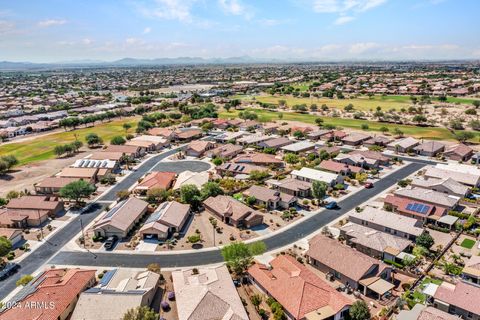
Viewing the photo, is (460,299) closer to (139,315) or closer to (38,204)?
(139,315)

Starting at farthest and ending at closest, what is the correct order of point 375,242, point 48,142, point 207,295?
point 48,142 < point 375,242 < point 207,295

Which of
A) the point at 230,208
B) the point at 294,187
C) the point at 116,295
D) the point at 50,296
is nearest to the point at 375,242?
the point at 294,187

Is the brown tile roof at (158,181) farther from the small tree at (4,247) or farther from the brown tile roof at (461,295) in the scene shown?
the brown tile roof at (461,295)

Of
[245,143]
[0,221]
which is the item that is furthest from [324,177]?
[0,221]

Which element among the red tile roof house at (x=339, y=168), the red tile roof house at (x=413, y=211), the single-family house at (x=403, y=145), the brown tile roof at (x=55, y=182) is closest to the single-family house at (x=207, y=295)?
the red tile roof house at (x=413, y=211)

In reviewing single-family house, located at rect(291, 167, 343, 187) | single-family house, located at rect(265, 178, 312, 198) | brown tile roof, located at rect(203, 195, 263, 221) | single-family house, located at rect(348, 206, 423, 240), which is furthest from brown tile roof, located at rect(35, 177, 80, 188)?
single-family house, located at rect(348, 206, 423, 240)

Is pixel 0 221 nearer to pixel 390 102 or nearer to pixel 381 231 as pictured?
pixel 381 231

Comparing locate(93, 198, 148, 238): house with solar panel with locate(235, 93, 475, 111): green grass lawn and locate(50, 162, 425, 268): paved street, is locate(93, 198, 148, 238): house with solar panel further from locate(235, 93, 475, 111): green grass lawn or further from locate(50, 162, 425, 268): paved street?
locate(235, 93, 475, 111): green grass lawn
